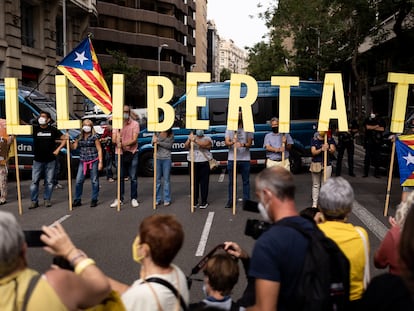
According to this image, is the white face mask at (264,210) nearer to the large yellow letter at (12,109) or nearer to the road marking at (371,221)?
the road marking at (371,221)

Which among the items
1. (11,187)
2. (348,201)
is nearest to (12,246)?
(348,201)

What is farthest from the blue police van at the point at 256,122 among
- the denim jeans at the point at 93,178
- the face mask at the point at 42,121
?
the face mask at the point at 42,121

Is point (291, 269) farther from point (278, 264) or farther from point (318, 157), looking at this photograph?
point (318, 157)

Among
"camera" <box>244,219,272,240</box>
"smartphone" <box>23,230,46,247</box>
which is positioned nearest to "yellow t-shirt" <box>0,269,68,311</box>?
"smartphone" <box>23,230,46,247</box>

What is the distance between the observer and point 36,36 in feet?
88.1

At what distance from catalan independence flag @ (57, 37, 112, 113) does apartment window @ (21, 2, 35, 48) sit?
16329 mm

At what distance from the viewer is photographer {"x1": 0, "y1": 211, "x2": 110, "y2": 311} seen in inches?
84.5

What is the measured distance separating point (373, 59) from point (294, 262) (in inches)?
1243

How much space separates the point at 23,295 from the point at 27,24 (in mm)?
26669

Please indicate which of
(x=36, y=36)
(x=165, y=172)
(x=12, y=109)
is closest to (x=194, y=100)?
(x=165, y=172)

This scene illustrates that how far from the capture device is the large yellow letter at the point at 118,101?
985cm

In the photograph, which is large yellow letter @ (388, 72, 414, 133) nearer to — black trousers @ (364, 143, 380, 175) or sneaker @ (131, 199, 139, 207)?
black trousers @ (364, 143, 380, 175)

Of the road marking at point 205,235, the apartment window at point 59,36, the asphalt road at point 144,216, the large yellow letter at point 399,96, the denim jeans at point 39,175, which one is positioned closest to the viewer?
the asphalt road at point 144,216

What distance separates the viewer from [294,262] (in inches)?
102
